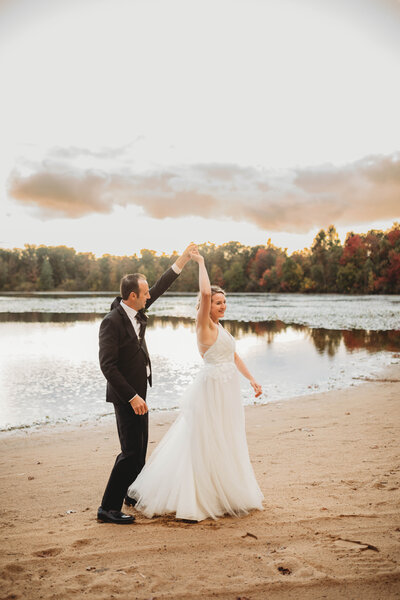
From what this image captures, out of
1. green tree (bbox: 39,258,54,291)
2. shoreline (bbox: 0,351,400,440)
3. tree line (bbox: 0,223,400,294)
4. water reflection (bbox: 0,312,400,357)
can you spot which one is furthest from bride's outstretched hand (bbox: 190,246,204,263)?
green tree (bbox: 39,258,54,291)

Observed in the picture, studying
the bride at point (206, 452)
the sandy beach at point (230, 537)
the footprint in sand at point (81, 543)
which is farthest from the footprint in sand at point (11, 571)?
the bride at point (206, 452)

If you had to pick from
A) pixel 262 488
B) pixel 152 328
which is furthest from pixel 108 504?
pixel 152 328

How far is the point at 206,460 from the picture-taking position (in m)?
4.19

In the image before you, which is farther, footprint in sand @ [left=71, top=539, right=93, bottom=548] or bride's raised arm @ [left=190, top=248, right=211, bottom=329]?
bride's raised arm @ [left=190, top=248, right=211, bottom=329]

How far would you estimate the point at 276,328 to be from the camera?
2638 cm

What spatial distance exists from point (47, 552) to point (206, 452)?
150 centimetres

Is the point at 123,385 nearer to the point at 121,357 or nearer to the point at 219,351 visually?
the point at 121,357

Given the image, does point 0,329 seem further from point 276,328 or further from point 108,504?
point 108,504

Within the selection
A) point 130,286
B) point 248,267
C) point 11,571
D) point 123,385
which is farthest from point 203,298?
point 248,267

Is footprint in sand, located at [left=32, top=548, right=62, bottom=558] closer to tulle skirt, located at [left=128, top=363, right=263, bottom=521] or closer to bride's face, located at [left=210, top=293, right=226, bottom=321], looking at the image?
tulle skirt, located at [left=128, top=363, right=263, bottom=521]

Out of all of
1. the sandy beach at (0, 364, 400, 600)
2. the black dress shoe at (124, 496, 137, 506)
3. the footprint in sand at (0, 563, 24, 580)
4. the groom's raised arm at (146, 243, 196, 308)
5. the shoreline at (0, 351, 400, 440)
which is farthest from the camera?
the shoreline at (0, 351, 400, 440)

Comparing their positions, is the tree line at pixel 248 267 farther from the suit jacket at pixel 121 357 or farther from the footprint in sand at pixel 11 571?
the footprint in sand at pixel 11 571

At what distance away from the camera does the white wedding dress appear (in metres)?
4.18

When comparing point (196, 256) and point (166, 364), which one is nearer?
point (196, 256)
